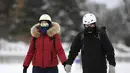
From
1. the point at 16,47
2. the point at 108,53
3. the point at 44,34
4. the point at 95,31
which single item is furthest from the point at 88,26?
the point at 16,47

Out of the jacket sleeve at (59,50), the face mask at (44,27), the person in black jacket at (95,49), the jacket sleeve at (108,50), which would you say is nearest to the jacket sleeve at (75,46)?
the person in black jacket at (95,49)

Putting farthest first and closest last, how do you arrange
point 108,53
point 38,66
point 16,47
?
point 16,47
point 38,66
point 108,53

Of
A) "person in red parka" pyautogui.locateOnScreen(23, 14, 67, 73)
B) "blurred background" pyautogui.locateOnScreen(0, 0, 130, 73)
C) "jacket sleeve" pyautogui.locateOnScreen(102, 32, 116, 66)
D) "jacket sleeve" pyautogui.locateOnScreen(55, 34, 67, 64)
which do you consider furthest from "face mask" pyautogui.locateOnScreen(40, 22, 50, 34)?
"blurred background" pyautogui.locateOnScreen(0, 0, 130, 73)

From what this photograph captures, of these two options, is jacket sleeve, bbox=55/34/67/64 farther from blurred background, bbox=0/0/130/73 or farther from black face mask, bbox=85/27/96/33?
blurred background, bbox=0/0/130/73

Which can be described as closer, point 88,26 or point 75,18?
point 88,26

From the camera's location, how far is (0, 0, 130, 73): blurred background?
48.5 ft

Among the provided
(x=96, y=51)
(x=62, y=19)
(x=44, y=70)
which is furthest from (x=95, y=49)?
(x=62, y=19)

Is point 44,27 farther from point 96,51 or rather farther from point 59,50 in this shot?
point 96,51

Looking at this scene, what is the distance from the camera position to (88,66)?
4891mm

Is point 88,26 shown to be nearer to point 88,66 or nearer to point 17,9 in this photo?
point 88,66

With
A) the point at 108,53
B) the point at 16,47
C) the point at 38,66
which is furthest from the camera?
the point at 16,47

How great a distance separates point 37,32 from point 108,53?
105 cm

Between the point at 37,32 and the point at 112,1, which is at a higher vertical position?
the point at 112,1

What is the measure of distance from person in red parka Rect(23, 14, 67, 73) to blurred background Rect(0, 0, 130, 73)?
30.1 ft
